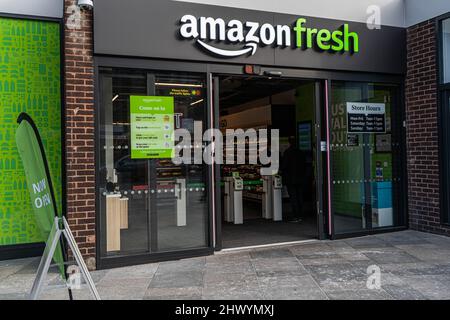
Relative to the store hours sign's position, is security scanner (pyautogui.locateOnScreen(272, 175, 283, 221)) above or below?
below

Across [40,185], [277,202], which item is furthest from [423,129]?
[40,185]

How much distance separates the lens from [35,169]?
3455 mm

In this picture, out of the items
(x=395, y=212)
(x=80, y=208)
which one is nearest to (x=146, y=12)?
(x=80, y=208)

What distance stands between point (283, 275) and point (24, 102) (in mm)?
4684

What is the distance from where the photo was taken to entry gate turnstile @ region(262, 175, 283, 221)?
929 centimetres

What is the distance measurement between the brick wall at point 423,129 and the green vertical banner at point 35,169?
6468 mm

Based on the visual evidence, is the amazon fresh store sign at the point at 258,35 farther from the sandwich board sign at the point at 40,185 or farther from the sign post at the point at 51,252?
the sign post at the point at 51,252

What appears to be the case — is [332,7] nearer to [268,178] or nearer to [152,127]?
[152,127]

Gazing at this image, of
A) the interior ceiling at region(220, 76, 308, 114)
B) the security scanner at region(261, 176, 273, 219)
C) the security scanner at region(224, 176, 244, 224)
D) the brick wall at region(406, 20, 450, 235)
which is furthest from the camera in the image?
the interior ceiling at region(220, 76, 308, 114)

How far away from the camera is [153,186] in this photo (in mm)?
6031

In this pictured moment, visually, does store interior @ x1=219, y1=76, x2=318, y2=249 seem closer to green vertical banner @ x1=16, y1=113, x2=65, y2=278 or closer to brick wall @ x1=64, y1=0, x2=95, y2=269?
brick wall @ x1=64, y1=0, x2=95, y2=269

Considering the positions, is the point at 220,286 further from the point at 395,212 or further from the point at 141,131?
the point at 395,212

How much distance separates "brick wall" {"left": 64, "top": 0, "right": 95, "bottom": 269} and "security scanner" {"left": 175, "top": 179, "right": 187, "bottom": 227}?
127cm

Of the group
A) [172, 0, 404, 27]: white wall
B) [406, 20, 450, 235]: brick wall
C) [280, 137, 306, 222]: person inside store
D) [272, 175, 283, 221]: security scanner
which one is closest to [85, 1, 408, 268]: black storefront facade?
[172, 0, 404, 27]: white wall
